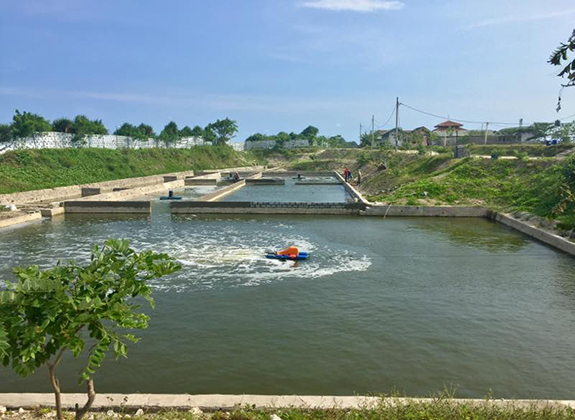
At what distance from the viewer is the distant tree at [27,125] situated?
59812 millimetres

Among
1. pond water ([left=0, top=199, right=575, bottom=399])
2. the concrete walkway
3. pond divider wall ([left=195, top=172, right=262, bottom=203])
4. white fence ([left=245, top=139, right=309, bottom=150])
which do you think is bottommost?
pond water ([left=0, top=199, right=575, bottom=399])

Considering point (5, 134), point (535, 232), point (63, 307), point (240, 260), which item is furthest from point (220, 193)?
point (63, 307)

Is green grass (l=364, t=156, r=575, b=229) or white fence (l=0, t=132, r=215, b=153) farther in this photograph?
white fence (l=0, t=132, r=215, b=153)

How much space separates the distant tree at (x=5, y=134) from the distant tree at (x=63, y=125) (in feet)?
46.2

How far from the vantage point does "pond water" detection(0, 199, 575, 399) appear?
30.6 ft

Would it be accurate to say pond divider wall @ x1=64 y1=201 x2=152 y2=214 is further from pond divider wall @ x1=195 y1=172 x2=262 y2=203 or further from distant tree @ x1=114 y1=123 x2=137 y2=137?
distant tree @ x1=114 y1=123 x2=137 y2=137

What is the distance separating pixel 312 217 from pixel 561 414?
86.9 ft

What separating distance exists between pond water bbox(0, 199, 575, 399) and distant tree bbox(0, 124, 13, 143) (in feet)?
141

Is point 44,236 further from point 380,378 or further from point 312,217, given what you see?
point 380,378

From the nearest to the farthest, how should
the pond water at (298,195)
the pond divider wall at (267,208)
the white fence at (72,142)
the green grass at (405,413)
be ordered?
the green grass at (405,413) < the pond divider wall at (267,208) < the pond water at (298,195) < the white fence at (72,142)

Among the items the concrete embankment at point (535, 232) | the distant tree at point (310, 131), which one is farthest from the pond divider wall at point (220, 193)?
the distant tree at point (310, 131)

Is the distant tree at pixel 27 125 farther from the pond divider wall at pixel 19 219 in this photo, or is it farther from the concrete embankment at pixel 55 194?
the pond divider wall at pixel 19 219

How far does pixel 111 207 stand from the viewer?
113ft

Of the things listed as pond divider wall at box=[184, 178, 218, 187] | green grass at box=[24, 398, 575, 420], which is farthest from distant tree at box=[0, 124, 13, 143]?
green grass at box=[24, 398, 575, 420]
